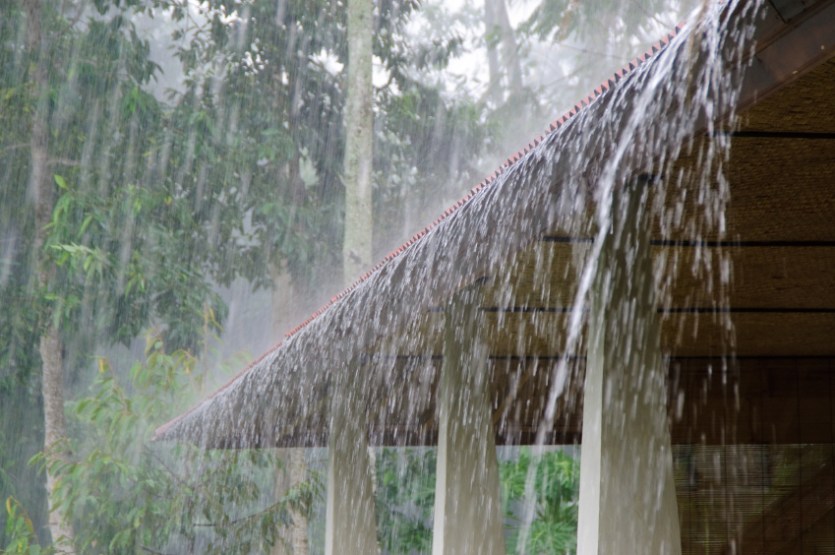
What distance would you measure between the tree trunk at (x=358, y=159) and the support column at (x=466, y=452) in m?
8.51

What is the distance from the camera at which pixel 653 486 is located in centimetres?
261

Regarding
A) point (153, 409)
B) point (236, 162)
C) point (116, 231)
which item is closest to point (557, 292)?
point (153, 409)

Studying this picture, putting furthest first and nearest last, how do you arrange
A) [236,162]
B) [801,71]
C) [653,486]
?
1. [236,162]
2. [653,486]
3. [801,71]

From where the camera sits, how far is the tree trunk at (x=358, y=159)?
12.7 metres

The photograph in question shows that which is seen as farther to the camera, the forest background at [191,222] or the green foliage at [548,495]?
the forest background at [191,222]

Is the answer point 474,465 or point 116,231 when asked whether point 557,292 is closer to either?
point 474,465

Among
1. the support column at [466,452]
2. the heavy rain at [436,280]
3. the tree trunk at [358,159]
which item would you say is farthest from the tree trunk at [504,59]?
the support column at [466,452]

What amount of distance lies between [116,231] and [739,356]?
9.67 meters

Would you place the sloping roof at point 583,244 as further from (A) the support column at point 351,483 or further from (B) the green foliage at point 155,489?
(B) the green foliage at point 155,489

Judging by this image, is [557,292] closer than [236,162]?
Yes

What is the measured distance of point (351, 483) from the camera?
235 inches

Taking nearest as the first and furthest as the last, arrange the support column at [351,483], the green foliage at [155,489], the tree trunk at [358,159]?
the support column at [351,483], the green foliage at [155,489], the tree trunk at [358,159]

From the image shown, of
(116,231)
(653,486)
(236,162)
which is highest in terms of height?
(236,162)

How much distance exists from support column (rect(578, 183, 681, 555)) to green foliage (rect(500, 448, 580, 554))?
28.5ft
